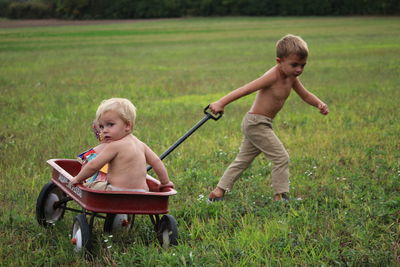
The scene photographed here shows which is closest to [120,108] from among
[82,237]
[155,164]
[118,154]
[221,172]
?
[118,154]


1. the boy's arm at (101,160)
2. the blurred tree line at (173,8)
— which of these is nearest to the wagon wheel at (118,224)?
the boy's arm at (101,160)

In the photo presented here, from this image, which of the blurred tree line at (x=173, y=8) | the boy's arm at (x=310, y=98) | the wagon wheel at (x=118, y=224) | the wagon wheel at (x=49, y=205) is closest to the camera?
the wagon wheel at (x=118, y=224)

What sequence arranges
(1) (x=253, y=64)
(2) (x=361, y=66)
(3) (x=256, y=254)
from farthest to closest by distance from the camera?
(1) (x=253, y=64) → (2) (x=361, y=66) → (3) (x=256, y=254)

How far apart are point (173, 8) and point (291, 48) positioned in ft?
291

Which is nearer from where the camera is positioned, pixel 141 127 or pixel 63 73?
pixel 141 127

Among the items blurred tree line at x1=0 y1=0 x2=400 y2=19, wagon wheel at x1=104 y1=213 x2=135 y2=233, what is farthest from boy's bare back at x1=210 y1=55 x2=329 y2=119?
blurred tree line at x1=0 y1=0 x2=400 y2=19

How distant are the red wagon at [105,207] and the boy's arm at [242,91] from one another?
0.84 metres

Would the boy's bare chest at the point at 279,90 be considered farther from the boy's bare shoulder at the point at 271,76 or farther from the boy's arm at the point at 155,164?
the boy's arm at the point at 155,164

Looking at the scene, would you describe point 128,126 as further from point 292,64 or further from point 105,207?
point 292,64

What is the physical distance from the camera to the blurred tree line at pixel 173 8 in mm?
83438

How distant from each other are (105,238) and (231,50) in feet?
83.2

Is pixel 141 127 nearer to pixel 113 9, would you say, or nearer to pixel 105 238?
pixel 105 238

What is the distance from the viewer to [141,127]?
925 centimetres

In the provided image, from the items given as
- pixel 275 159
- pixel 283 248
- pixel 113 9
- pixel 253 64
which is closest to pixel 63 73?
pixel 253 64
